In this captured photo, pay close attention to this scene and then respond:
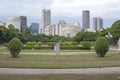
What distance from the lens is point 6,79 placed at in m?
13.1

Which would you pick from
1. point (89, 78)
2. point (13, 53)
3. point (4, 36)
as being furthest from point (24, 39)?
point (89, 78)

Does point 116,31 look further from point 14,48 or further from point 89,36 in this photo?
point 14,48

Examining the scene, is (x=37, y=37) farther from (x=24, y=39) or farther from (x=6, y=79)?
(x=6, y=79)

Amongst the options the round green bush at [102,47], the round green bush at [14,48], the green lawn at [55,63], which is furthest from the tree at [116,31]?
the green lawn at [55,63]

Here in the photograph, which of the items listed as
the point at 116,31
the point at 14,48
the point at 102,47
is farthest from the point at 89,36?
the point at 14,48

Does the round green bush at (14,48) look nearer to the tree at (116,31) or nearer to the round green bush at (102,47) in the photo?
the round green bush at (102,47)

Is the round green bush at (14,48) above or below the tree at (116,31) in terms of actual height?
below

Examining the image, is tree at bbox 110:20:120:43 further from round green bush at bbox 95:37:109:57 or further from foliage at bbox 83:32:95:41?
round green bush at bbox 95:37:109:57

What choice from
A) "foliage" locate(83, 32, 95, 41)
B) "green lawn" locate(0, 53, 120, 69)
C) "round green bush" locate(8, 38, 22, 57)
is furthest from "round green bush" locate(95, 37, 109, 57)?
"foliage" locate(83, 32, 95, 41)

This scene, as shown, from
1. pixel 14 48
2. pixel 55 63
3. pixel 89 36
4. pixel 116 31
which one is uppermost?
pixel 116 31

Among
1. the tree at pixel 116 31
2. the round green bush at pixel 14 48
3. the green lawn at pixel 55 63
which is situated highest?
the tree at pixel 116 31

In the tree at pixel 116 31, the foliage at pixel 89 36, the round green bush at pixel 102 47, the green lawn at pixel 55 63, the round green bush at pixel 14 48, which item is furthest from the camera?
the foliage at pixel 89 36

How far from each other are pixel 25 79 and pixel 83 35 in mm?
112040

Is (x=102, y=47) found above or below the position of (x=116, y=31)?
below
